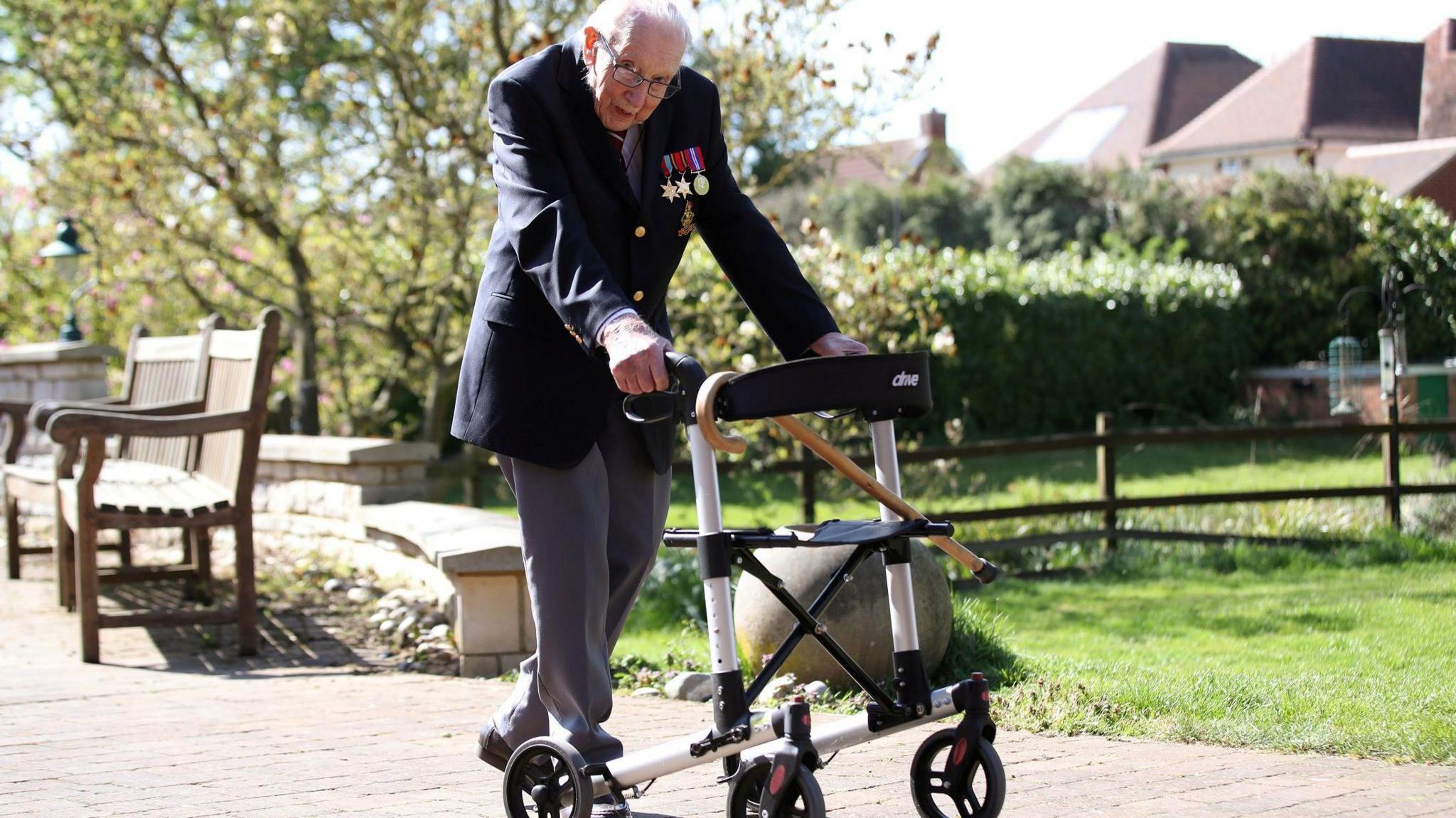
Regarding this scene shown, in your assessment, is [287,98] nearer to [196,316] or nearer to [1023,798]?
[196,316]

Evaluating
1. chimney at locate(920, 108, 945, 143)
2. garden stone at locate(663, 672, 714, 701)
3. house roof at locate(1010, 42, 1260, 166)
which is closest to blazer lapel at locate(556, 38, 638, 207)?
garden stone at locate(663, 672, 714, 701)

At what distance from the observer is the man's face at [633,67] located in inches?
123

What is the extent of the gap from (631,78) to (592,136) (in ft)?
0.79

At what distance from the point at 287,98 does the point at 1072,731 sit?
768 centimetres

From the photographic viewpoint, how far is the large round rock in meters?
5.11

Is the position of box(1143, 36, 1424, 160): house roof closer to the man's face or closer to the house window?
the house window

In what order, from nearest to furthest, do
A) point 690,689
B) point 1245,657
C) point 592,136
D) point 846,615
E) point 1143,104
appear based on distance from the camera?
point 592,136 < point 846,615 < point 690,689 < point 1245,657 < point 1143,104

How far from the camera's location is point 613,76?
3.19 metres

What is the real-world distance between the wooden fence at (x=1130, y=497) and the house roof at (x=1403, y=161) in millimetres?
17329

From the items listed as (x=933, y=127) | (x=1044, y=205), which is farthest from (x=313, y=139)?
(x=933, y=127)

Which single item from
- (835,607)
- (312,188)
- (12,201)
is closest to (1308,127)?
(12,201)

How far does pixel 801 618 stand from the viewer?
116 inches

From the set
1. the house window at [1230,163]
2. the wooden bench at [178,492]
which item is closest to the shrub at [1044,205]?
the house window at [1230,163]

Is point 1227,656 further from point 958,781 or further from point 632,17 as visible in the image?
point 632,17
